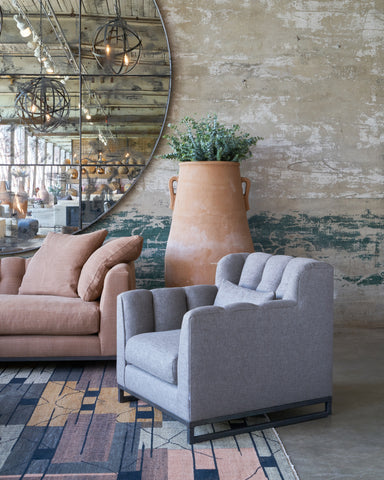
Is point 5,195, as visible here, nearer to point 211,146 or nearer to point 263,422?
point 211,146

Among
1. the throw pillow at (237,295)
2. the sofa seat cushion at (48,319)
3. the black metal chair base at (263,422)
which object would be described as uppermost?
the throw pillow at (237,295)

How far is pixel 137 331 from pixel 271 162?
2.47 m

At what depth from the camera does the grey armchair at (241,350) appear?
2635mm

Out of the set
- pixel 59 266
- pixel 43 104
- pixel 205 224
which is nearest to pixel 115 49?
pixel 43 104

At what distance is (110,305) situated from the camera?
3787mm

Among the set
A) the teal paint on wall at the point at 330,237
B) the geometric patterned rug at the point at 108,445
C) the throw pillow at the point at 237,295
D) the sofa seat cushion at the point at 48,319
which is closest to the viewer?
the geometric patterned rug at the point at 108,445

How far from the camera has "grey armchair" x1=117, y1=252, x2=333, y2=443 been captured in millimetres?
2635

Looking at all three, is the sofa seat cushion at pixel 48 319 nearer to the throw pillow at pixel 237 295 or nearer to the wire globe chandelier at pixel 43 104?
the throw pillow at pixel 237 295

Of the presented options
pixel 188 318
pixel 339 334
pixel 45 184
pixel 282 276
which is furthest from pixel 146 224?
pixel 188 318

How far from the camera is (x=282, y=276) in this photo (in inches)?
119

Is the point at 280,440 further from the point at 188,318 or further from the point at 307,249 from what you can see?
the point at 307,249

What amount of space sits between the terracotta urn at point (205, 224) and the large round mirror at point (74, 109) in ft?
3.04

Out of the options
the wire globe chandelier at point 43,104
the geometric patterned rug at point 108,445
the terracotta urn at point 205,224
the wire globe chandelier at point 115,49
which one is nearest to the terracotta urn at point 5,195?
the wire globe chandelier at point 43,104

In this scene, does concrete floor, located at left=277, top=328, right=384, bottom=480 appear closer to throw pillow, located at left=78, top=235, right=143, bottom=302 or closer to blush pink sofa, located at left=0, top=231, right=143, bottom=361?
blush pink sofa, located at left=0, top=231, right=143, bottom=361
